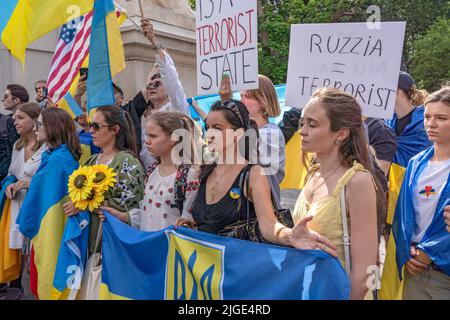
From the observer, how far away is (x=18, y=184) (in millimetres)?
4496

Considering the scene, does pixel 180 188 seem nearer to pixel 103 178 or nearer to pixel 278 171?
pixel 103 178

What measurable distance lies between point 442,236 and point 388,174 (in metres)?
1.47

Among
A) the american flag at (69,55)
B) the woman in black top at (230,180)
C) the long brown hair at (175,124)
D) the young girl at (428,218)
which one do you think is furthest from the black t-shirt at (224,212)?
the american flag at (69,55)

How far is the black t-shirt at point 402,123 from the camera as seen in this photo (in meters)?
3.94

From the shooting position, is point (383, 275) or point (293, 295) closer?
point (293, 295)

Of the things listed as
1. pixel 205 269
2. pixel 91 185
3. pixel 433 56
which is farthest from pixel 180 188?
pixel 433 56

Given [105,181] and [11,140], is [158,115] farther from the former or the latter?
[11,140]

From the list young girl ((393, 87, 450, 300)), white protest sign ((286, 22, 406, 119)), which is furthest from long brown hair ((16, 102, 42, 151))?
young girl ((393, 87, 450, 300))

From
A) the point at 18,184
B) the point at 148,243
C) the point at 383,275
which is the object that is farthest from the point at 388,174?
the point at 18,184

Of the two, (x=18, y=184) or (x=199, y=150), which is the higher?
(x=199, y=150)

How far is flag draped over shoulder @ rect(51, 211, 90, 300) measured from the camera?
11.3 ft

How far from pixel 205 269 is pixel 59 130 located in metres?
2.05

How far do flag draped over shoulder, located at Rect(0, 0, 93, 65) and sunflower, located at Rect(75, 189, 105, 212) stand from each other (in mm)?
1571

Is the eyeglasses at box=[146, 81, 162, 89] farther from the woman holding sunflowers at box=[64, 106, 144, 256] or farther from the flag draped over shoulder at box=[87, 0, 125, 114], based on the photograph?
the woman holding sunflowers at box=[64, 106, 144, 256]
